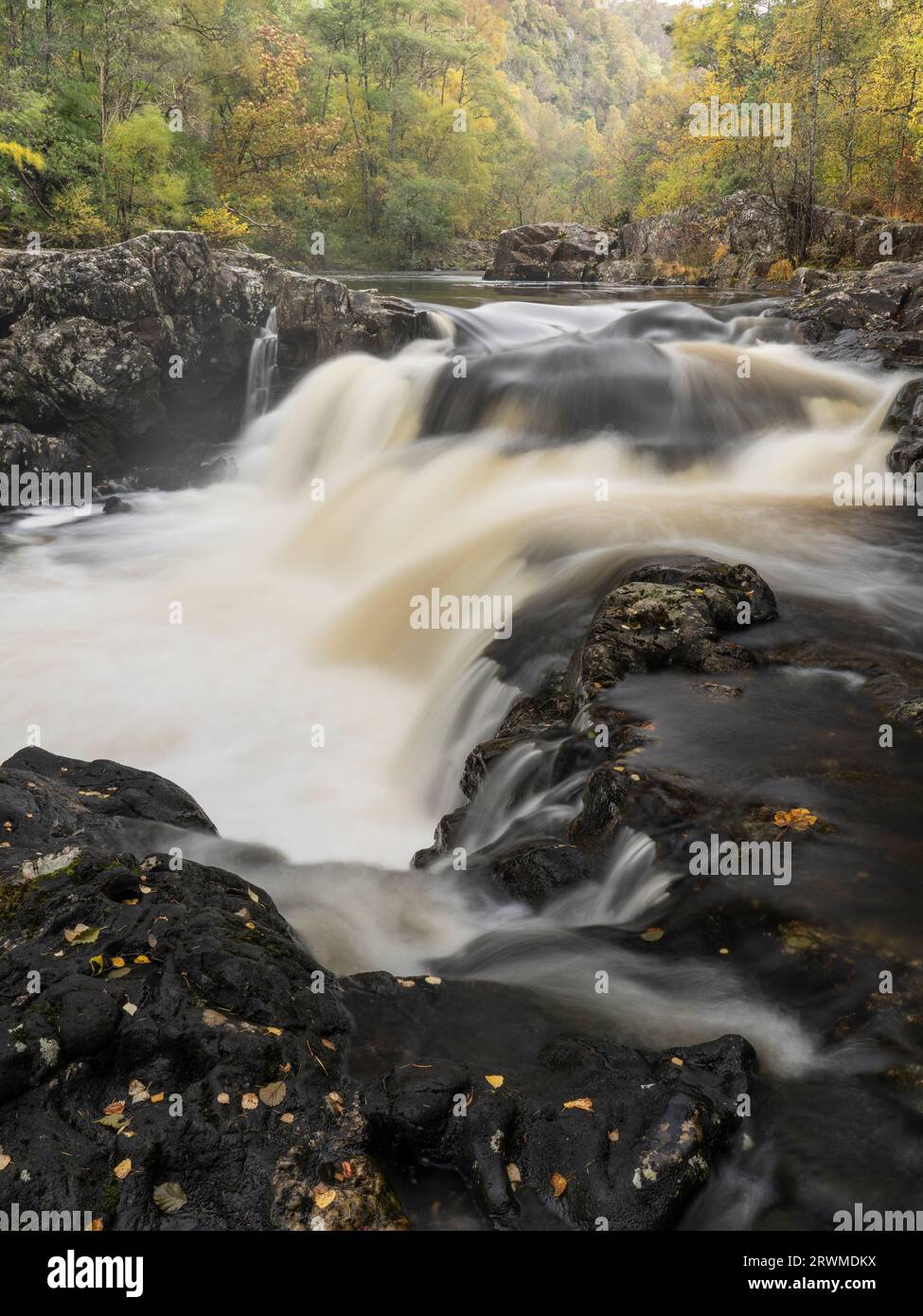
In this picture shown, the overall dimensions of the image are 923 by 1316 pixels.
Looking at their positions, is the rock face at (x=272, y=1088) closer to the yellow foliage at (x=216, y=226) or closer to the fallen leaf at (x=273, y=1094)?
the fallen leaf at (x=273, y=1094)

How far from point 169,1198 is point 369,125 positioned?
137ft

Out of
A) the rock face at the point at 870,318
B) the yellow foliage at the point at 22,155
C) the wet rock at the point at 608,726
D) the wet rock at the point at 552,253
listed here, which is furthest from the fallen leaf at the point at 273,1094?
the wet rock at the point at 552,253

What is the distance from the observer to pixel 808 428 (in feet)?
36.1

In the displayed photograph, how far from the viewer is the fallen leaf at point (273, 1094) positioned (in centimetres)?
258

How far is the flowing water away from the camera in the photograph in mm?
3998

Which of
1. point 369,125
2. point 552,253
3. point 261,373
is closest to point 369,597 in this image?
point 261,373

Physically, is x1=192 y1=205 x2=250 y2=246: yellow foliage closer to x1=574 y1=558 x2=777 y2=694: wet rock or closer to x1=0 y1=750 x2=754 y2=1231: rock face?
x1=574 y1=558 x2=777 y2=694: wet rock

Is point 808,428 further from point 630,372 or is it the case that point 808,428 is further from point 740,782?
point 740,782

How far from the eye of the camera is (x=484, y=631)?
7.30m

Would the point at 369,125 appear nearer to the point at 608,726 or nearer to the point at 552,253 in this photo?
the point at 552,253

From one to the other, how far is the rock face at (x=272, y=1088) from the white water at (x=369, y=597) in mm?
652

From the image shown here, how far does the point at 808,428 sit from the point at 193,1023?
10612mm

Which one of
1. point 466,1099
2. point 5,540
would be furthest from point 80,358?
point 466,1099

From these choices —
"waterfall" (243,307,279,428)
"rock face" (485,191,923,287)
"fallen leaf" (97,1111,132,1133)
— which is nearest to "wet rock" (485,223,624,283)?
"rock face" (485,191,923,287)
